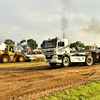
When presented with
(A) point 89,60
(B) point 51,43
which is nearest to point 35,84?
(B) point 51,43

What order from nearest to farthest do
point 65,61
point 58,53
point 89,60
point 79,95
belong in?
point 79,95, point 58,53, point 65,61, point 89,60

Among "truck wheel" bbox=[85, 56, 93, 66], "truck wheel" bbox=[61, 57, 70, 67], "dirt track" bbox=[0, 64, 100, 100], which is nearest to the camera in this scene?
"dirt track" bbox=[0, 64, 100, 100]

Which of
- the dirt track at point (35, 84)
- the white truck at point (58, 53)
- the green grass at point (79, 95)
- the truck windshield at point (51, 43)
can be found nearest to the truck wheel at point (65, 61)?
the white truck at point (58, 53)

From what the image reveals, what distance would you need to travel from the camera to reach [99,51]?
14172mm

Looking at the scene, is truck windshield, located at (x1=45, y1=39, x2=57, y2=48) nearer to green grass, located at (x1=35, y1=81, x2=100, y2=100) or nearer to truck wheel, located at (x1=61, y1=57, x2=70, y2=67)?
truck wheel, located at (x1=61, y1=57, x2=70, y2=67)

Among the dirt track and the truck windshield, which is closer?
the dirt track

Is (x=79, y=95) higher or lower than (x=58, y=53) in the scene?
lower

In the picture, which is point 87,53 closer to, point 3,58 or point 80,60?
point 80,60

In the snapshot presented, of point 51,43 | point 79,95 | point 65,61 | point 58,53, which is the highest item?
point 51,43

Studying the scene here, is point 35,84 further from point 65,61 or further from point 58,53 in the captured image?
point 65,61

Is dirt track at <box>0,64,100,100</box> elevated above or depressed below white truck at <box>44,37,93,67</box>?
below

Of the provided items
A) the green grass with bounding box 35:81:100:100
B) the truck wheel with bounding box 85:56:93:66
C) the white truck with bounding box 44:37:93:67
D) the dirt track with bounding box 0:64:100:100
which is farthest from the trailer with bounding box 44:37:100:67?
the green grass with bounding box 35:81:100:100

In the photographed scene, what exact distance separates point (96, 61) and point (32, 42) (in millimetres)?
80930

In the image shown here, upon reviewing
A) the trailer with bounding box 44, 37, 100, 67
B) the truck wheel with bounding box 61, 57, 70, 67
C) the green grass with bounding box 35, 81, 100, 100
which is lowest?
the green grass with bounding box 35, 81, 100, 100
